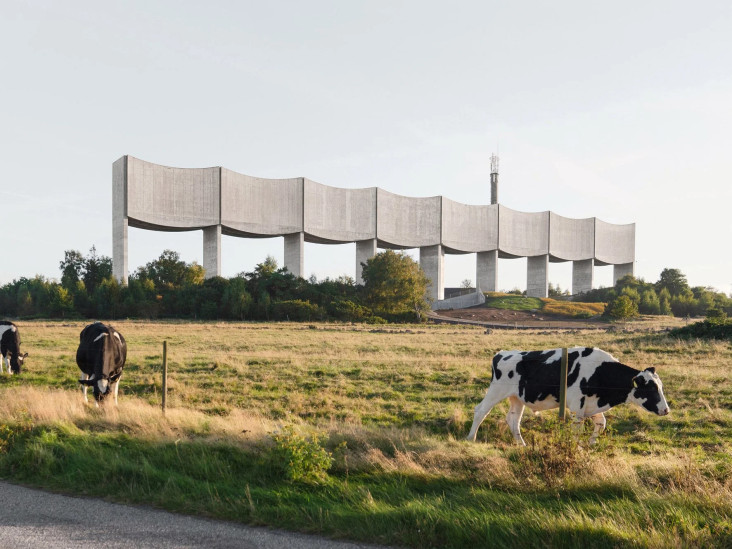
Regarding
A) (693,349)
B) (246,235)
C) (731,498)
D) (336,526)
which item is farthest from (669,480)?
(246,235)

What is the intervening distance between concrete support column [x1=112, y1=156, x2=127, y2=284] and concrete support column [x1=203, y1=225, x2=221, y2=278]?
32.7ft

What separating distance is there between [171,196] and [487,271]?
5323 centimetres

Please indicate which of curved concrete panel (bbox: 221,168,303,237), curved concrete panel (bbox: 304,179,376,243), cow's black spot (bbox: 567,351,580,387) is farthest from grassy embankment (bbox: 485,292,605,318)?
cow's black spot (bbox: 567,351,580,387)

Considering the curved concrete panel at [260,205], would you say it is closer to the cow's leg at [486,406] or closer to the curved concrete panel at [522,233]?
the curved concrete panel at [522,233]

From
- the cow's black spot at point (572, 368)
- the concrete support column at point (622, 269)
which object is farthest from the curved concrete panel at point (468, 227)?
the cow's black spot at point (572, 368)

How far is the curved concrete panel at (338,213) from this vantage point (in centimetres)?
7431

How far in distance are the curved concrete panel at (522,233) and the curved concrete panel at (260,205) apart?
37461mm

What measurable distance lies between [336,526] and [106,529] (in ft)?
7.19

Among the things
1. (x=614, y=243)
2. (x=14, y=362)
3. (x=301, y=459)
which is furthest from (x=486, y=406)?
(x=614, y=243)

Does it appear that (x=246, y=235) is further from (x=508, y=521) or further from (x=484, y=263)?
(x=508, y=521)

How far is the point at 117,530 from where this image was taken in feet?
17.1

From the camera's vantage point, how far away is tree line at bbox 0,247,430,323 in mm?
60438

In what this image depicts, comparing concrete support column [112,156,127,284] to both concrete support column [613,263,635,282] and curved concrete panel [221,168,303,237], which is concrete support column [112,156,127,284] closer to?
curved concrete panel [221,168,303,237]

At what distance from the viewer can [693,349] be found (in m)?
22.0
